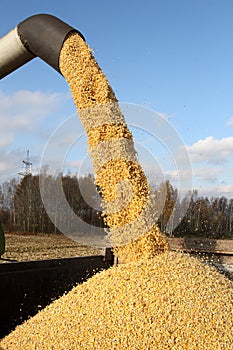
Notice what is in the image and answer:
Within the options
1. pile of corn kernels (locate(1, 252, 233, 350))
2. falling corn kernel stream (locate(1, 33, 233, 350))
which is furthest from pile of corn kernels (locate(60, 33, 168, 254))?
pile of corn kernels (locate(1, 252, 233, 350))

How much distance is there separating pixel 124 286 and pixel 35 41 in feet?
7.16

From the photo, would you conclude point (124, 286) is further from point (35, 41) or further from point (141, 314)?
point (35, 41)

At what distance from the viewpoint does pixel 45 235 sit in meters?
18.8

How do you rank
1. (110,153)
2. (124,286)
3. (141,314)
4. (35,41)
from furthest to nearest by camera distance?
(35,41), (110,153), (124,286), (141,314)

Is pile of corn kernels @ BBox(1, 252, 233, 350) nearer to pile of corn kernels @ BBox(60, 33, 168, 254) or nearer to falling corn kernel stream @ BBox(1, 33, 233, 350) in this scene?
falling corn kernel stream @ BBox(1, 33, 233, 350)

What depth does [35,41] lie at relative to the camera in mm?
3535

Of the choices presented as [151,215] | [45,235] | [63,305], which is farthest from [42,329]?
[45,235]

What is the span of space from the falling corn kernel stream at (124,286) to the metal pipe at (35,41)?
10 cm

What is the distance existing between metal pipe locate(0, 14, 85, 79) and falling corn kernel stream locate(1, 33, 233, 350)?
0.10 m

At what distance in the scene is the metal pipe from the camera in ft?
11.6

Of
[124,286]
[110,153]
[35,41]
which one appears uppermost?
[35,41]

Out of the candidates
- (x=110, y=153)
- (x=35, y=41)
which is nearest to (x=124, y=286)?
(x=110, y=153)

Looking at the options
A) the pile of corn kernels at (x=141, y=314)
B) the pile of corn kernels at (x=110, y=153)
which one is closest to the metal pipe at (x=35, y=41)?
the pile of corn kernels at (x=110, y=153)

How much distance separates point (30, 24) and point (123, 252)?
84.4 inches
